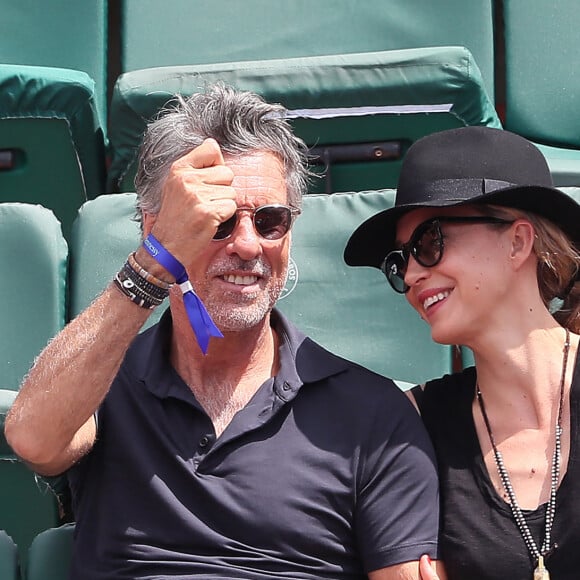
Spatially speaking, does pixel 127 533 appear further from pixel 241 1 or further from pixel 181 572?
pixel 241 1

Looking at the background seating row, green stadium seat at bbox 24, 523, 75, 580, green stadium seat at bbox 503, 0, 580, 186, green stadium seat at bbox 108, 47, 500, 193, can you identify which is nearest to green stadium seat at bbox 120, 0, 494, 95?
green stadium seat at bbox 503, 0, 580, 186

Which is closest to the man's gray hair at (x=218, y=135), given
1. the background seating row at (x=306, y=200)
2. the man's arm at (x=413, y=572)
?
the background seating row at (x=306, y=200)

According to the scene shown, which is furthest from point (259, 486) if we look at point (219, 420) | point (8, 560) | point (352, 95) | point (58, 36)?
point (58, 36)

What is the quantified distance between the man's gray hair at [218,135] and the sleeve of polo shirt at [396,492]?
0.38 meters

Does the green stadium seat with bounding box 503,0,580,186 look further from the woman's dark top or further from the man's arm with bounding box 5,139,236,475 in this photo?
the man's arm with bounding box 5,139,236,475

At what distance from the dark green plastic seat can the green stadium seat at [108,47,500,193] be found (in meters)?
0.09

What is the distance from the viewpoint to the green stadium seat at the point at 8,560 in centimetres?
147

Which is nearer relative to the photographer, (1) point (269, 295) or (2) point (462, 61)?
(1) point (269, 295)

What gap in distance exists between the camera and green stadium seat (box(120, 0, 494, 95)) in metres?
2.60

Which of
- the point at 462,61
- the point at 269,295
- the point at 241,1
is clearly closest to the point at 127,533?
the point at 269,295

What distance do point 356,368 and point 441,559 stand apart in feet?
0.99

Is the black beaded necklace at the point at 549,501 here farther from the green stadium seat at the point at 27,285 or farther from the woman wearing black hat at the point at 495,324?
the green stadium seat at the point at 27,285

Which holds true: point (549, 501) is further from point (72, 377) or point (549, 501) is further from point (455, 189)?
point (72, 377)

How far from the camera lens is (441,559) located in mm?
1460
